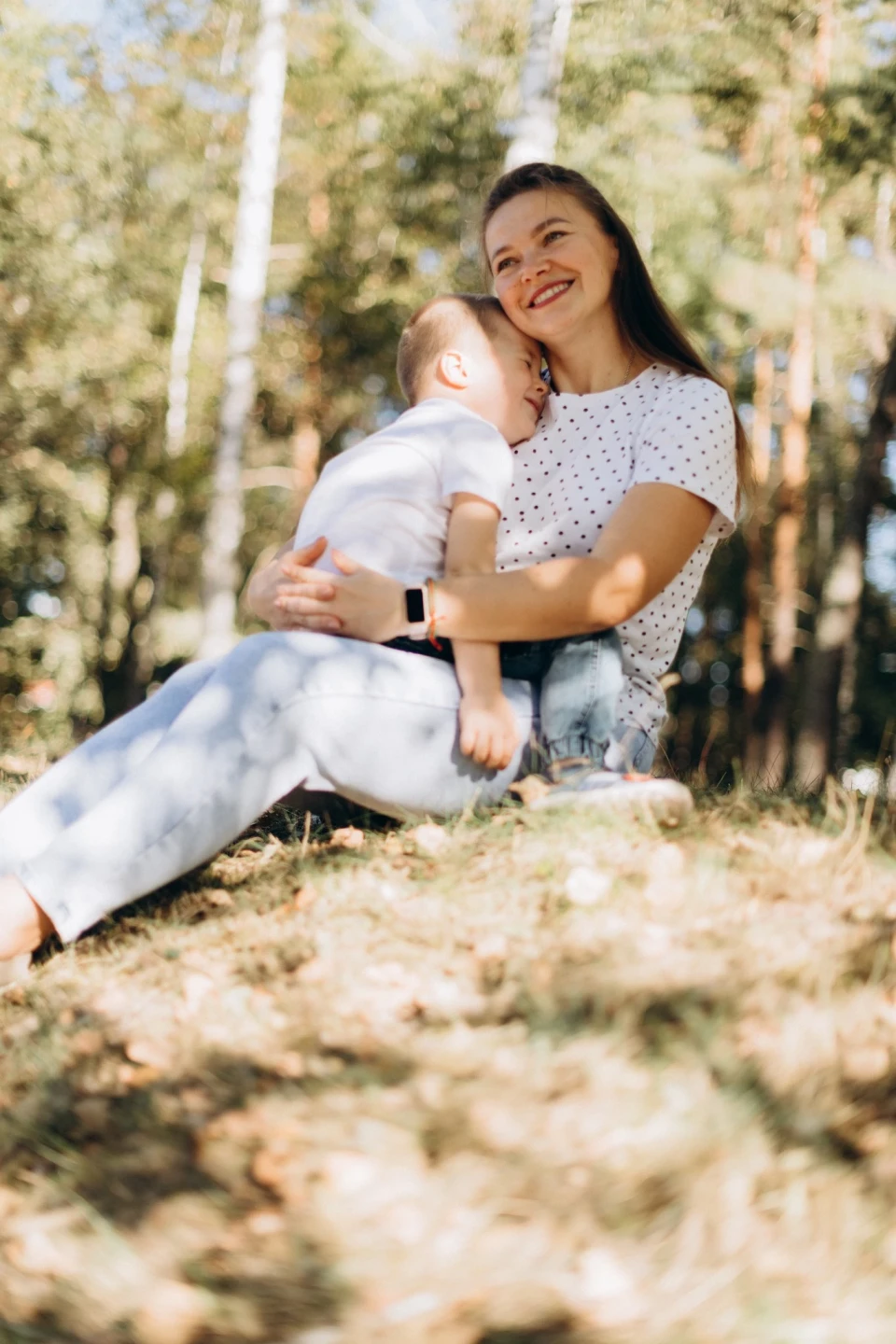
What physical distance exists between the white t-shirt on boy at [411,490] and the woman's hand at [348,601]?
0.42 ft

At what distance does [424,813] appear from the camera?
2.79 m

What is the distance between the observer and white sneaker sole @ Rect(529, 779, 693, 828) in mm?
2506

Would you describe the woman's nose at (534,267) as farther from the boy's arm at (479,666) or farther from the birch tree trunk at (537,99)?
the birch tree trunk at (537,99)

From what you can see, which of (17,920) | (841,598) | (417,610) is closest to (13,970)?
(17,920)

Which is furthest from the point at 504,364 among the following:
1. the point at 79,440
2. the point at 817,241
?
the point at 79,440

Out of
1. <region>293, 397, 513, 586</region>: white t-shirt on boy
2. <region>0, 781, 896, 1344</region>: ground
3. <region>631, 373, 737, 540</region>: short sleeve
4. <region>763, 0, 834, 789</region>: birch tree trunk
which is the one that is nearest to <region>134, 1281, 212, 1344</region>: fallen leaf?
<region>0, 781, 896, 1344</region>: ground

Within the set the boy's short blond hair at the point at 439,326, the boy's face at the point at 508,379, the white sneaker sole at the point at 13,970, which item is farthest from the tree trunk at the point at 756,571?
the white sneaker sole at the point at 13,970

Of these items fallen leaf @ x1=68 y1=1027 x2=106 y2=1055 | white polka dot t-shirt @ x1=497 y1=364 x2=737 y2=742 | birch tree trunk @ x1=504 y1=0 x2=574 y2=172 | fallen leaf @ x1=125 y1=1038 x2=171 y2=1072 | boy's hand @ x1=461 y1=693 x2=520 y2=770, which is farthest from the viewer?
birch tree trunk @ x1=504 y1=0 x2=574 y2=172

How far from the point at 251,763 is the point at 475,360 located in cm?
135

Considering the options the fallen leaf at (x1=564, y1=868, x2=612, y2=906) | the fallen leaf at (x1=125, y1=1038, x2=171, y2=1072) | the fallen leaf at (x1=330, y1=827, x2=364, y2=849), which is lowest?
the fallen leaf at (x1=125, y1=1038, x2=171, y2=1072)

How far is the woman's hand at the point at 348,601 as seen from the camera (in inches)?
105

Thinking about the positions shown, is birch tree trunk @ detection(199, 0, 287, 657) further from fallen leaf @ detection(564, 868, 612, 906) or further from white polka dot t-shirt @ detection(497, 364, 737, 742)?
fallen leaf @ detection(564, 868, 612, 906)

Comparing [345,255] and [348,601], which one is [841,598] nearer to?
[348,601]

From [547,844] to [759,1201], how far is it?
3.50ft
